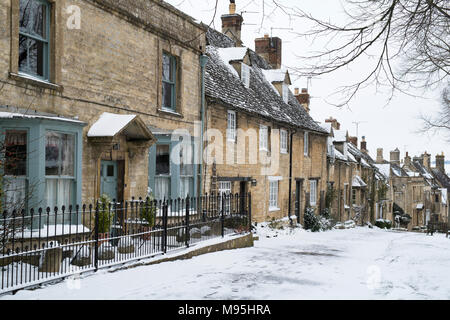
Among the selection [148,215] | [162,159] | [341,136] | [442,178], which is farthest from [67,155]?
[442,178]

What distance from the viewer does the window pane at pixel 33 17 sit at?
983 cm

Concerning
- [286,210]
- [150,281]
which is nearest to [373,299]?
[150,281]

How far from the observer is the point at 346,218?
39.5m

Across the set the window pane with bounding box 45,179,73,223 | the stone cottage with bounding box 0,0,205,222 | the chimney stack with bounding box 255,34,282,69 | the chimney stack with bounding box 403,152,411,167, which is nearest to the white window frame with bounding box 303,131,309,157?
the chimney stack with bounding box 255,34,282,69

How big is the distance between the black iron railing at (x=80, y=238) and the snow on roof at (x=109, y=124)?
5.88ft

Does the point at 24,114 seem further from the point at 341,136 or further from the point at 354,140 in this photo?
the point at 354,140

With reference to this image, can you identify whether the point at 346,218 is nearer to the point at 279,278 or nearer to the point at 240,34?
the point at 240,34

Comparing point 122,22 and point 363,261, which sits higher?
point 122,22

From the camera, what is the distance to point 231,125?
19.9m

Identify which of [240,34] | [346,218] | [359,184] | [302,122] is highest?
[240,34]

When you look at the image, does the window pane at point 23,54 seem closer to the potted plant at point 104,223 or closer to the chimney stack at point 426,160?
the potted plant at point 104,223

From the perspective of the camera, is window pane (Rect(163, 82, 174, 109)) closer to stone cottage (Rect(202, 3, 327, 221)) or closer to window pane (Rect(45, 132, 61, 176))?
stone cottage (Rect(202, 3, 327, 221))

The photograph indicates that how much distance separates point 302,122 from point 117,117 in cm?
1756
